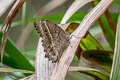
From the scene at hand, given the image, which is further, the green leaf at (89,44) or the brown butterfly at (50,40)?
the green leaf at (89,44)

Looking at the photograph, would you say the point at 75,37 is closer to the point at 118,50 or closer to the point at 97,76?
the point at 118,50

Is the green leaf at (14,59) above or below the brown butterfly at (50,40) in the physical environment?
below

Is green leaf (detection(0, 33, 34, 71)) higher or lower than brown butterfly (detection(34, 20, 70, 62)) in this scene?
lower

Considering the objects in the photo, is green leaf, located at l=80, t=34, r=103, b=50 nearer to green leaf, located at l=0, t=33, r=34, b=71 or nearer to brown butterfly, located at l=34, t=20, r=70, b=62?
green leaf, located at l=0, t=33, r=34, b=71

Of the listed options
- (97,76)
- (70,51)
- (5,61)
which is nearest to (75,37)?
(70,51)

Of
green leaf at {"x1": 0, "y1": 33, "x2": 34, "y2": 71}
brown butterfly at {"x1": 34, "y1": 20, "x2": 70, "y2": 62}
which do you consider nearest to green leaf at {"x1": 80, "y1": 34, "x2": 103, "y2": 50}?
green leaf at {"x1": 0, "y1": 33, "x2": 34, "y2": 71}

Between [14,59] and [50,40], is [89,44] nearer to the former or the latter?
[14,59]

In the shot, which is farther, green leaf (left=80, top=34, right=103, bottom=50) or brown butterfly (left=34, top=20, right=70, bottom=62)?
green leaf (left=80, top=34, right=103, bottom=50)

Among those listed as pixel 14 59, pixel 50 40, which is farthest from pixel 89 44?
pixel 50 40

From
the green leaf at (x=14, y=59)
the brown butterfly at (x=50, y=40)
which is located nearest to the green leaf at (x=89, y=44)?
the green leaf at (x=14, y=59)

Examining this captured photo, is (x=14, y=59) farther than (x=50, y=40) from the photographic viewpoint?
Yes

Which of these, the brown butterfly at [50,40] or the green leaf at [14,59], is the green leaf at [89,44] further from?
the brown butterfly at [50,40]
